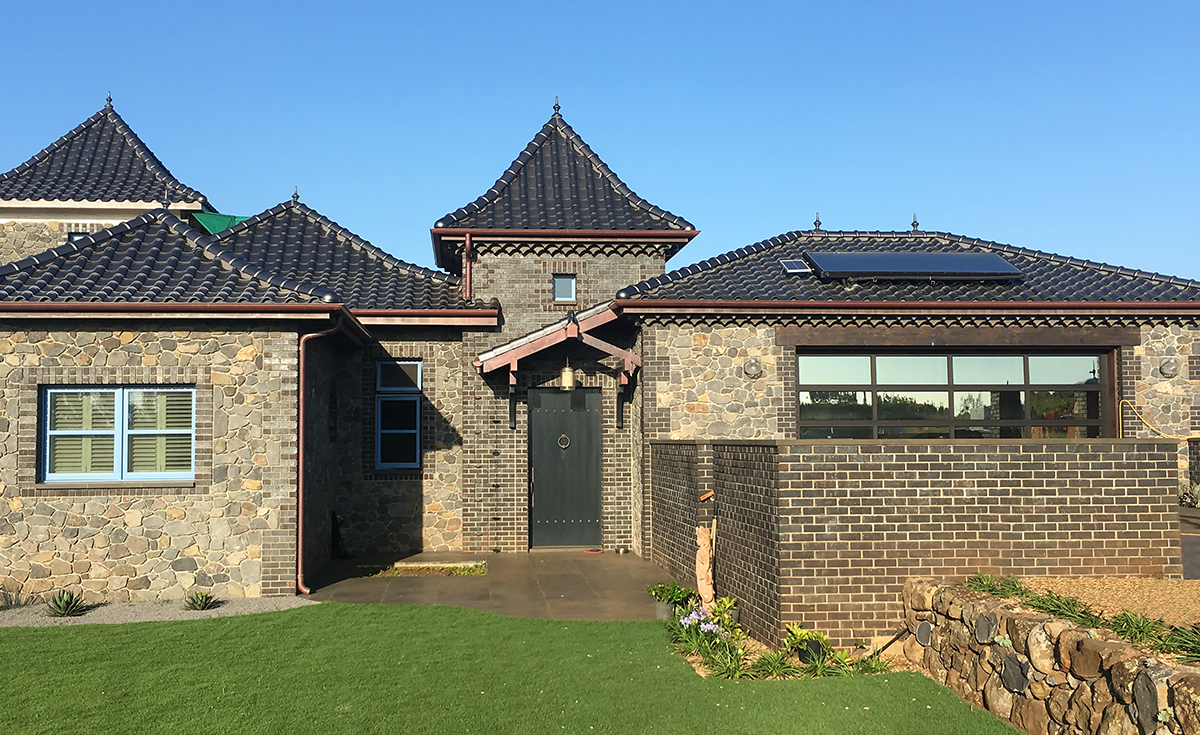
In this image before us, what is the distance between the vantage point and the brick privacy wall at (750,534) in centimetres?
739

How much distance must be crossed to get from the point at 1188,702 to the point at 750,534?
3971 millimetres

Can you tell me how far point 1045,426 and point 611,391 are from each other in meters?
6.52

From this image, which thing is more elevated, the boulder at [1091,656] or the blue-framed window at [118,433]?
the blue-framed window at [118,433]

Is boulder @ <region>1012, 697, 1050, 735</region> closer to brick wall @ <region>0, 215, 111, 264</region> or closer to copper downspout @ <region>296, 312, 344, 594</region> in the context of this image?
copper downspout @ <region>296, 312, 344, 594</region>

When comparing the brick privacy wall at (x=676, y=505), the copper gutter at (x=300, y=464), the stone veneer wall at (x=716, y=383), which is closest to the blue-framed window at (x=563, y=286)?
the stone veneer wall at (x=716, y=383)

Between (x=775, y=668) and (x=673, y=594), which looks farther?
(x=673, y=594)

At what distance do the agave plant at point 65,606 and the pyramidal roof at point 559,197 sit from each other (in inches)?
294

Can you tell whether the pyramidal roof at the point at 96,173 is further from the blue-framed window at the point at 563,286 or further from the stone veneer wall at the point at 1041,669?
the stone veneer wall at the point at 1041,669

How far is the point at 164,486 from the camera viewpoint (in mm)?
10000

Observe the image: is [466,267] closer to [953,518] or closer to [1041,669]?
[953,518]

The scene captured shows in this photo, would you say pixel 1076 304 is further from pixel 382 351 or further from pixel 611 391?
pixel 382 351

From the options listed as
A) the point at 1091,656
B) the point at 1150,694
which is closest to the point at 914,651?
the point at 1091,656

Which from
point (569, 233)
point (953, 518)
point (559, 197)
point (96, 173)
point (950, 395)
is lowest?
point (953, 518)

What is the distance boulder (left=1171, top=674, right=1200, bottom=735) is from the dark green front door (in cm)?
992
